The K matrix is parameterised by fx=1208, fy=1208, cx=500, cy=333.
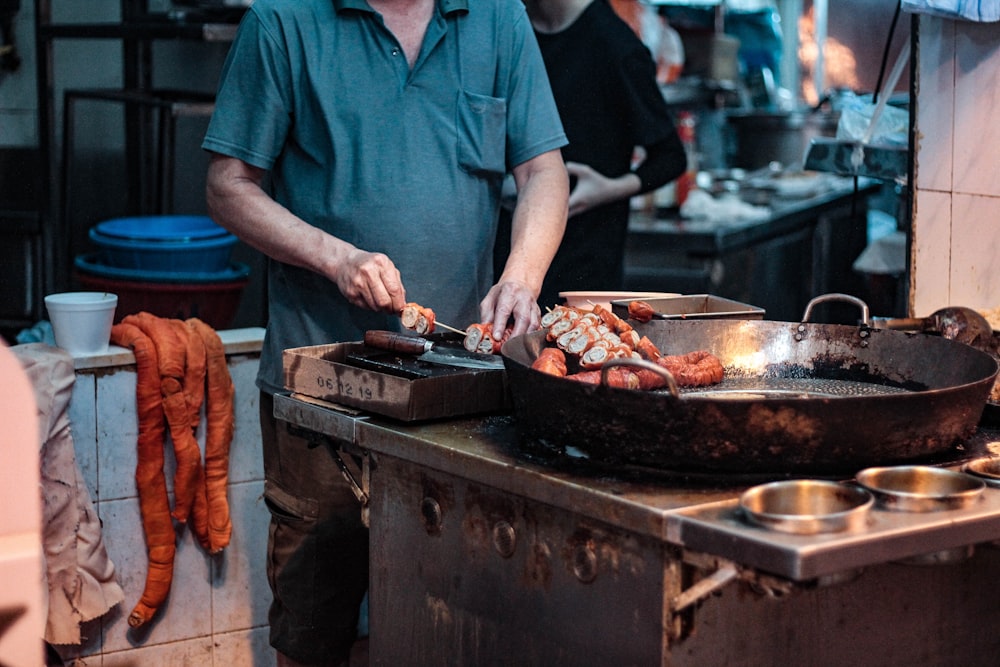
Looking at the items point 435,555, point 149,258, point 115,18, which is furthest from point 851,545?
point 115,18

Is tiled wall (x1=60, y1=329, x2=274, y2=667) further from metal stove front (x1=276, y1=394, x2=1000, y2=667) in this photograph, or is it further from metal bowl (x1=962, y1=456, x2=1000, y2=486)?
metal bowl (x1=962, y1=456, x2=1000, y2=486)

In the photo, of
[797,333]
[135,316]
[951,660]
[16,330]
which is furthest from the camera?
[16,330]

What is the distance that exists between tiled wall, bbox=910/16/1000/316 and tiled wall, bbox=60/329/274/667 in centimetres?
195

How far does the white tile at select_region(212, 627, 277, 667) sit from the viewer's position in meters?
3.61

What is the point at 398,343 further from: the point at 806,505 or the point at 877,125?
the point at 877,125

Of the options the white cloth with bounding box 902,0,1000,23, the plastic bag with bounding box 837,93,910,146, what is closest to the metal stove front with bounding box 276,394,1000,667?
the white cloth with bounding box 902,0,1000,23

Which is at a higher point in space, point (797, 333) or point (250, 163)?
point (250, 163)

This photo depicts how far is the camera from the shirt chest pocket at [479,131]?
282 centimetres

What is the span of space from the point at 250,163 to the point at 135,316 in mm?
1001

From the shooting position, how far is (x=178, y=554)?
3.51m

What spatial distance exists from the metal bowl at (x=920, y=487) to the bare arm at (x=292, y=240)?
100 cm

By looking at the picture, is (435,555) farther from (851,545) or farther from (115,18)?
(115,18)

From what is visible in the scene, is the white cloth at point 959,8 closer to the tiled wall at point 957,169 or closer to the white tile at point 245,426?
the tiled wall at point 957,169

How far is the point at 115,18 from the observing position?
522cm
